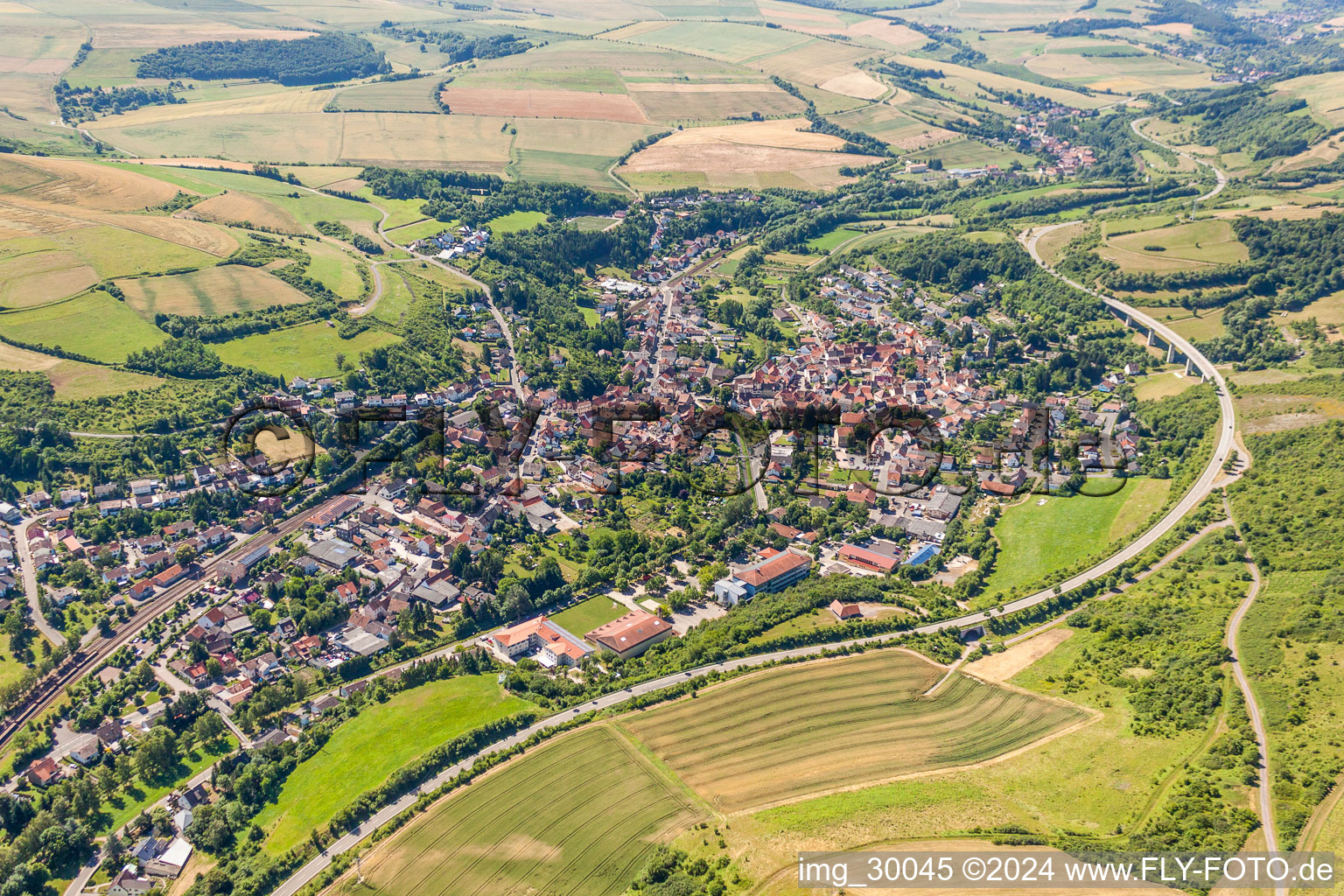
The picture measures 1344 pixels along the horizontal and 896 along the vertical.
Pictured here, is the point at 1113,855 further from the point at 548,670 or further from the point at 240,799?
the point at 240,799

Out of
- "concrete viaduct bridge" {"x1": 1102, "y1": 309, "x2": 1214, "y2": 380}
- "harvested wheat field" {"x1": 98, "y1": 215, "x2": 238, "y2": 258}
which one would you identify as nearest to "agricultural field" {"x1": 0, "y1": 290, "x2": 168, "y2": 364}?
"harvested wheat field" {"x1": 98, "y1": 215, "x2": 238, "y2": 258}

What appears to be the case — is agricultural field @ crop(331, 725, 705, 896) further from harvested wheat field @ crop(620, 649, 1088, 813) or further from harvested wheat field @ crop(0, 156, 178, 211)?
harvested wheat field @ crop(0, 156, 178, 211)

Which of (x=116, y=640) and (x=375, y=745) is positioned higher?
(x=375, y=745)

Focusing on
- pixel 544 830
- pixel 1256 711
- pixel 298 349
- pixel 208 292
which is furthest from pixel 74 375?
pixel 1256 711

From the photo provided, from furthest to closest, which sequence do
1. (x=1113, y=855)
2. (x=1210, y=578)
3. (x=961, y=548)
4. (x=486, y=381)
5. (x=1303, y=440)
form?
1. (x=486, y=381)
2. (x=1303, y=440)
3. (x=961, y=548)
4. (x=1210, y=578)
5. (x=1113, y=855)

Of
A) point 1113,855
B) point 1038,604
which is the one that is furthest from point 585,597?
point 1113,855

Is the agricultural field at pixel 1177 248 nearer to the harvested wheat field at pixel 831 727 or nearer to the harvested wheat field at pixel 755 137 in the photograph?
the harvested wheat field at pixel 755 137

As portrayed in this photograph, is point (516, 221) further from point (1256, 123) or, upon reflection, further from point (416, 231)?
point (1256, 123)
